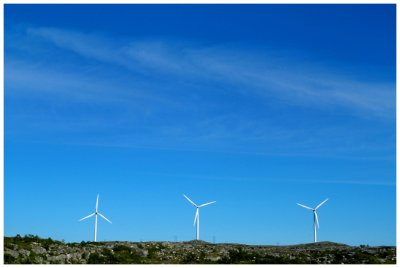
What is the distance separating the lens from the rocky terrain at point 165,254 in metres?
63.9

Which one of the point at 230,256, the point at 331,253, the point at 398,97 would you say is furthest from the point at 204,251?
the point at 398,97

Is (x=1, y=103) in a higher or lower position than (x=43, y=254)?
higher

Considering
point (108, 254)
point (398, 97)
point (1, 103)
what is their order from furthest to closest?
point (108, 254)
point (398, 97)
point (1, 103)

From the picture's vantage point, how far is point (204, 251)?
74000mm

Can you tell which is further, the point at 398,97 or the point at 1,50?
the point at 398,97

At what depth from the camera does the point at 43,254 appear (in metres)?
64.6

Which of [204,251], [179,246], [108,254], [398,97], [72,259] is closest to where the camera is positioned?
[398,97]

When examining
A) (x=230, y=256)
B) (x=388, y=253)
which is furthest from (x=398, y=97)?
(x=230, y=256)

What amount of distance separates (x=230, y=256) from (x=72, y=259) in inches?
762

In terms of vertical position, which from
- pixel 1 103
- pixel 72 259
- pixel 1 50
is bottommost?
pixel 72 259

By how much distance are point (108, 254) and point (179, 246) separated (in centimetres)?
1362

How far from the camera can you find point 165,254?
70.9 meters

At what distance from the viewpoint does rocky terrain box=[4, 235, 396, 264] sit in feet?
210

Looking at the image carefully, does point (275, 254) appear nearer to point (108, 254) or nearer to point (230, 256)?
point (230, 256)
